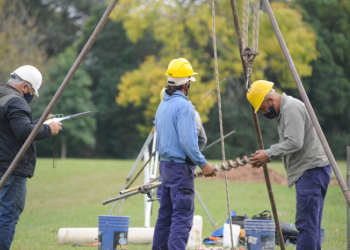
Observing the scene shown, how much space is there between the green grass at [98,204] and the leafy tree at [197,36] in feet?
40.0

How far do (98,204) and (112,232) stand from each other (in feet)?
22.7

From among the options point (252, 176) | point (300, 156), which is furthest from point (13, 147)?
point (252, 176)

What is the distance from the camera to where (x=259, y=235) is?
6.84 meters

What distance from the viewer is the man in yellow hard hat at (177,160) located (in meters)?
5.73

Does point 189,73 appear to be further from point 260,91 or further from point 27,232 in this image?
point 27,232

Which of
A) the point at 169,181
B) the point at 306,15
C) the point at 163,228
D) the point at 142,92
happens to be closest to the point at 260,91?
the point at 169,181

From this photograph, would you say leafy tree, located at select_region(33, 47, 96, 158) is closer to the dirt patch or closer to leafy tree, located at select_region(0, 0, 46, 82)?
leafy tree, located at select_region(0, 0, 46, 82)

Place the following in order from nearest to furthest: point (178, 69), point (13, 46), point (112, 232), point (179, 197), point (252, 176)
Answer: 1. point (179, 197)
2. point (178, 69)
3. point (112, 232)
4. point (252, 176)
5. point (13, 46)

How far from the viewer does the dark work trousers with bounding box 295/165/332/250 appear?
5.65m

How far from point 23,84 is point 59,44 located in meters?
37.6

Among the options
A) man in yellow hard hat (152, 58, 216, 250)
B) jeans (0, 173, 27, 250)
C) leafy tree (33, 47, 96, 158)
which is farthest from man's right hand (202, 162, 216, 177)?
leafy tree (33, 47, 96, 158)

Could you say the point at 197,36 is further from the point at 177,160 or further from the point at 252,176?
the point at 177,160

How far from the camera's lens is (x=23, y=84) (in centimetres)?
605

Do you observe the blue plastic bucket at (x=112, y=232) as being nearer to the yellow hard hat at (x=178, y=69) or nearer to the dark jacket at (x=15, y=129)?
the dark jacket at (x=15, y=129)
